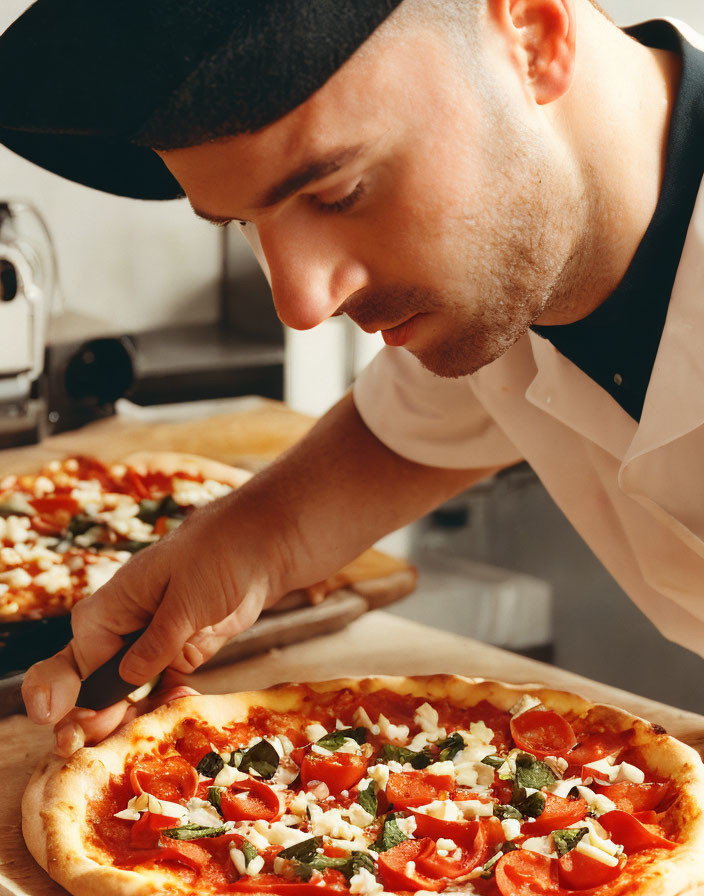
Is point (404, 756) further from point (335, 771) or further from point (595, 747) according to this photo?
point (595, 747)

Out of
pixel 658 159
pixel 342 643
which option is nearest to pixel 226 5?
pixel 658 159

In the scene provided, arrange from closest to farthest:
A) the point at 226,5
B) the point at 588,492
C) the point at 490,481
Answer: the point at 226,5 < the point at 588,492 < the point at 490,481

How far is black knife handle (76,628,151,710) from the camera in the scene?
1.08 m

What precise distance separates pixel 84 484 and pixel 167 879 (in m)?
1.10

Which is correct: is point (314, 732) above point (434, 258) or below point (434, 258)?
below

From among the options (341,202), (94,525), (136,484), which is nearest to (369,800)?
(341,202)

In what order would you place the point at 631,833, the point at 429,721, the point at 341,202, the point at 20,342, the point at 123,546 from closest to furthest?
1. the point at 341,202
2. the point at 631,833
3. the point at 429,721
4. the point at 123,546
5. the point at 20,342

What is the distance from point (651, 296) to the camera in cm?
111

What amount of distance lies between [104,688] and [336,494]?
359 millimetres

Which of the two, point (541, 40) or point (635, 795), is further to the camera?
point (635, 795)

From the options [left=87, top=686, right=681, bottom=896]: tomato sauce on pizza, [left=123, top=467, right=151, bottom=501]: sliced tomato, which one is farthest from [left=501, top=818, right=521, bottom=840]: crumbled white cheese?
[left=123, top=467, right=151, bottom=501]: sliced tomato

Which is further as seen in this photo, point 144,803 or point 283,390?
point 283,390

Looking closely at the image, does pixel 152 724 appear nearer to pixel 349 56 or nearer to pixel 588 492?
pixel 588 492

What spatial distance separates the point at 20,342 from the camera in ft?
7.23
